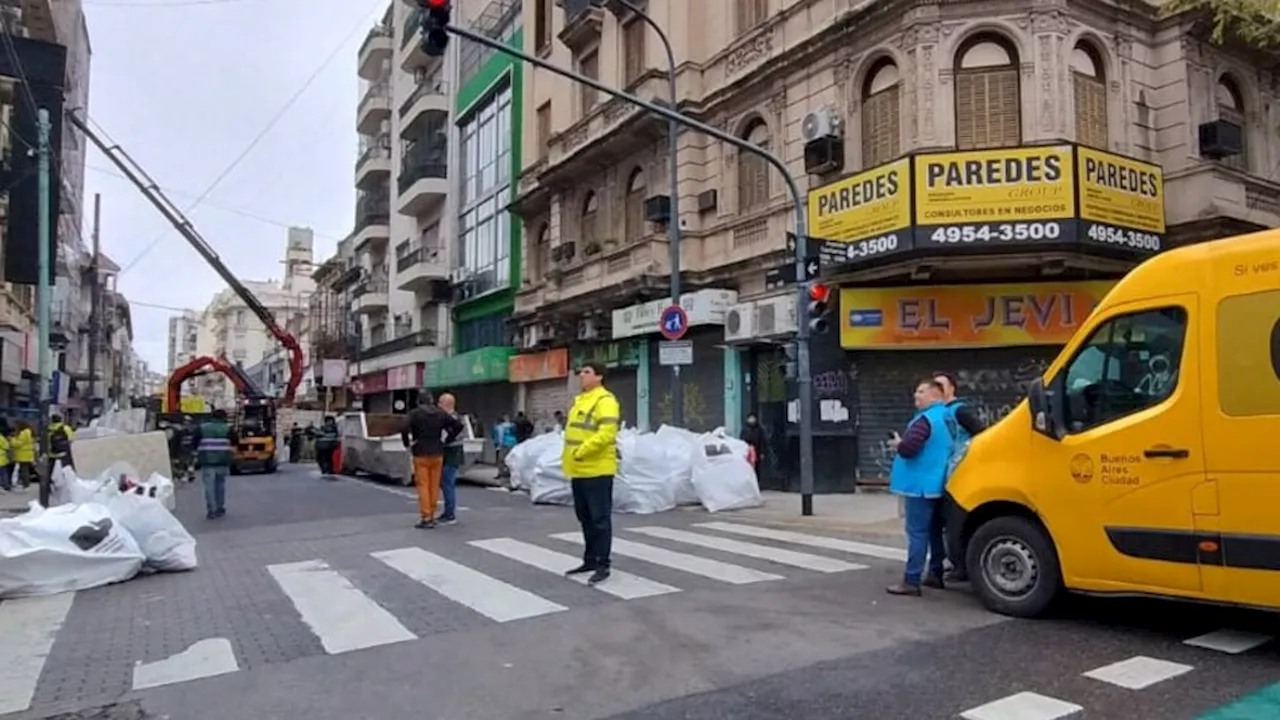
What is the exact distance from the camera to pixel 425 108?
40.8 metres

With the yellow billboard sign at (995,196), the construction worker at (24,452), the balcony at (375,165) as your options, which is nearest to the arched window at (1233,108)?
the yellow billboard sign at (995,196)

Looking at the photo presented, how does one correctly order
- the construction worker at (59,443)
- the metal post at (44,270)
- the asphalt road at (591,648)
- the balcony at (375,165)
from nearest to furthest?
the asphalt road at (591,648) < the metal post at (44,270) < the construction worker at (59,443) < the balcony at (375,165)

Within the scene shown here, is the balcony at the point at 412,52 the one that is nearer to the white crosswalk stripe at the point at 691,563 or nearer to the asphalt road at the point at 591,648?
the white crosswalk stripe at the point at 691,563

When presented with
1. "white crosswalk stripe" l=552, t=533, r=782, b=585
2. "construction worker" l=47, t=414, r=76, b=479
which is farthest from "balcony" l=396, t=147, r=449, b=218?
"white crosswalk stripe" l=552, t=533, r=782, b=585

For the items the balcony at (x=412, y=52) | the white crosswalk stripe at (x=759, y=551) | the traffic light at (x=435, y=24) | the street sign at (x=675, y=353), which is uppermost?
the balcony at (x=412, y=52)

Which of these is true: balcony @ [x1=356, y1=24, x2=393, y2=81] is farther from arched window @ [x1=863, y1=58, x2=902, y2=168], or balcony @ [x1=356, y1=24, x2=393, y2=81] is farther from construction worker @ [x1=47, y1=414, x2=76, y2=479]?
arched window @ [x1=863, y1=58, x2=902, y2=168]

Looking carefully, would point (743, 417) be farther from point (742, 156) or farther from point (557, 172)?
point (557, 172)

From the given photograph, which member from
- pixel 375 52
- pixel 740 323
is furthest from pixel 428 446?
pixel 375 52

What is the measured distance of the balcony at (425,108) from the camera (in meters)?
40.3

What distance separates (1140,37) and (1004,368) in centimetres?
637

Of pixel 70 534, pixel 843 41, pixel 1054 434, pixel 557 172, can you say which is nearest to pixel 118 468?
pixel 70 534

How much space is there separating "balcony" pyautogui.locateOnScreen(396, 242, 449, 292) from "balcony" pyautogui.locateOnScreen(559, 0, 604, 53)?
1395 centimetres

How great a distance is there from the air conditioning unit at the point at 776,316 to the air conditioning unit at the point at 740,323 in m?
0.16

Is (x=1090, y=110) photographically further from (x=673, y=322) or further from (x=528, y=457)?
(x=528, y=457)
